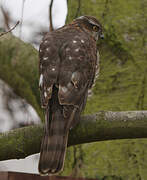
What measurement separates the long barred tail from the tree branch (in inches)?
2.2

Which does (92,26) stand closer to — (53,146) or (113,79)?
(113,79)

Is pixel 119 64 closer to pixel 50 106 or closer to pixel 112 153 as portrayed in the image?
pixel 112 153

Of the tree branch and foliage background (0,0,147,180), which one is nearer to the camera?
the tree branch

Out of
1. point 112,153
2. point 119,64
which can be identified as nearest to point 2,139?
point 112,153

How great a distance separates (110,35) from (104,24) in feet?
0.54

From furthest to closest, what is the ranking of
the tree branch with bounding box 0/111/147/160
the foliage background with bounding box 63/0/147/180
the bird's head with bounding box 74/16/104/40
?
the foliage background with bounding box 63/0/147/180, the bird's head with bounding box 74/16/104/40, the tree branch with bounding box 0/111/147/160

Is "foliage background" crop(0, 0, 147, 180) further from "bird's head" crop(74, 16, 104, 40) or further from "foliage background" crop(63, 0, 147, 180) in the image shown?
"bird's head" crop(74, 16, 104, 40)

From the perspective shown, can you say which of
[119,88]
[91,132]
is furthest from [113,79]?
[91,132]

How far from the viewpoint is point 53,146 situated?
7.05ft

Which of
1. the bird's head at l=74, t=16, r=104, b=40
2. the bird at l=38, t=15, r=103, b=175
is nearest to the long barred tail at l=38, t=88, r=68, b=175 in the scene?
the bird at l=38, t=15, r=103, b=175

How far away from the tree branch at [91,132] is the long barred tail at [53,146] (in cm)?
6

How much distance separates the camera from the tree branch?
209 cm

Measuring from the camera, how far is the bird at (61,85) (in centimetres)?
215

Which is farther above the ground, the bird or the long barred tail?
the bird
